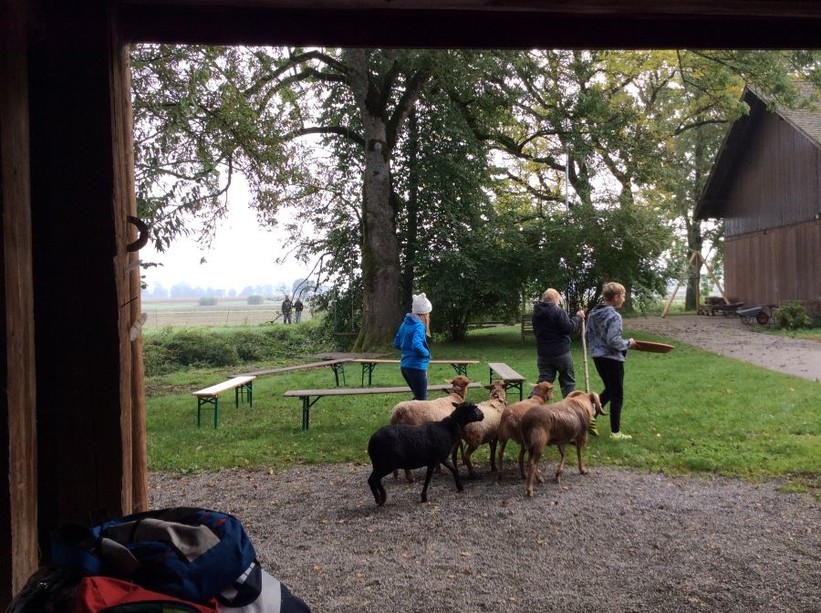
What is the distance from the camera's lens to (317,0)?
2.78 meters

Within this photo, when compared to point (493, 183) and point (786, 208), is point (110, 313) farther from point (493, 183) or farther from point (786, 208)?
point (786, 208)

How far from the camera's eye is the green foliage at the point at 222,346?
2338cm

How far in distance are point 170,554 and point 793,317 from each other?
2561cm

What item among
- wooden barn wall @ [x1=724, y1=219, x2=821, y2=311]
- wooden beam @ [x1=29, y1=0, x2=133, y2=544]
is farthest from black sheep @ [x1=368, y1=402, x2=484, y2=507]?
wooden barn wall @ [x1=724, y1=219, x2=821, y2=311]

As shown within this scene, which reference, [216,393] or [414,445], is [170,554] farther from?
[216,393]

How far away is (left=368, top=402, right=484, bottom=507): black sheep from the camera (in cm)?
619

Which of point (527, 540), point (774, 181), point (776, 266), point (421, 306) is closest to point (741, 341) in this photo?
A: point (776, 266)

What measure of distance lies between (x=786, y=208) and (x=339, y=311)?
60.3ft

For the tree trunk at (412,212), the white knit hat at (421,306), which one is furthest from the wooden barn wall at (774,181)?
the white knit hat at (421,306)

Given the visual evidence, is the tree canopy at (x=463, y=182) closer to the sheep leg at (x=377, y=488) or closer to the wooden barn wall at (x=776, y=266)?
the wooden barn wall at (x=776, y=266)

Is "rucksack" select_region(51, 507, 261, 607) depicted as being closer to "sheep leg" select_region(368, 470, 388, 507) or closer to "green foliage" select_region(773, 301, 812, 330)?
"sheep leg" select_region(368, 470, 388, 507)

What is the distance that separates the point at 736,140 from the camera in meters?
31.1

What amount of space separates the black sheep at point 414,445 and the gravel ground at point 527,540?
0.33m

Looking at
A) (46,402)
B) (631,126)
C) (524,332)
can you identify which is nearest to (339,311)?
(524,332)
